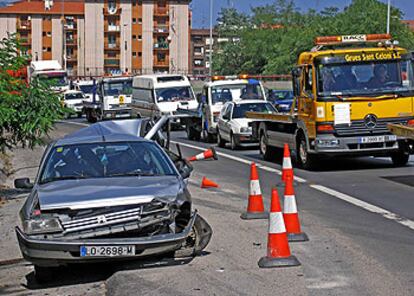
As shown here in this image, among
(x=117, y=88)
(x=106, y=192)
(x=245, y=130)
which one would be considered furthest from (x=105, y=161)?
(x=117, y=88)

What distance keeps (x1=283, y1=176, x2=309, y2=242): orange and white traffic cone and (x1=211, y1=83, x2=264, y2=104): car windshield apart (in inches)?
956

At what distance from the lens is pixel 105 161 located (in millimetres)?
11078

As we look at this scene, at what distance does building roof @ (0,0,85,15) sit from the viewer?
117875 millimetres

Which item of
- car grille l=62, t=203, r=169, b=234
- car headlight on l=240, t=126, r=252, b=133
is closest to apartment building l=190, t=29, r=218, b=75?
car headlight on l=240, t=126, r=252, b=133

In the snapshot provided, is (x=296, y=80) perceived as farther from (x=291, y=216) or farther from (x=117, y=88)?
(x=117, y=88)

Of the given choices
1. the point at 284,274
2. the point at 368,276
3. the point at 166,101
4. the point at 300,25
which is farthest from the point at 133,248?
the point at 300,25

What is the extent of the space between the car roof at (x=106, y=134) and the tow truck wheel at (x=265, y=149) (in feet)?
28.9

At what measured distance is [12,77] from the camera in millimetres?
18172

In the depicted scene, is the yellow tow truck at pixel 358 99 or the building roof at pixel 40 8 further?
the building roof at pixel 40 8

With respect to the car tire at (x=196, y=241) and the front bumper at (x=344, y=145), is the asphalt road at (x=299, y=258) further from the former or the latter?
the front bumper at (x=344, y=145)

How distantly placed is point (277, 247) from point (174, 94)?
3332 centimetres

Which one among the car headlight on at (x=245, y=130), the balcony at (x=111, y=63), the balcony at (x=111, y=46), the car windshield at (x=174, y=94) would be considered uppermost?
the balcony at (x=111, y=46)

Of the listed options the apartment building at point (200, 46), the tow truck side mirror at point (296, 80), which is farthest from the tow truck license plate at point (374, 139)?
the apartment building at point (200, 46)

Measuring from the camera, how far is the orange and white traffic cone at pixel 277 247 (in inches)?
378
